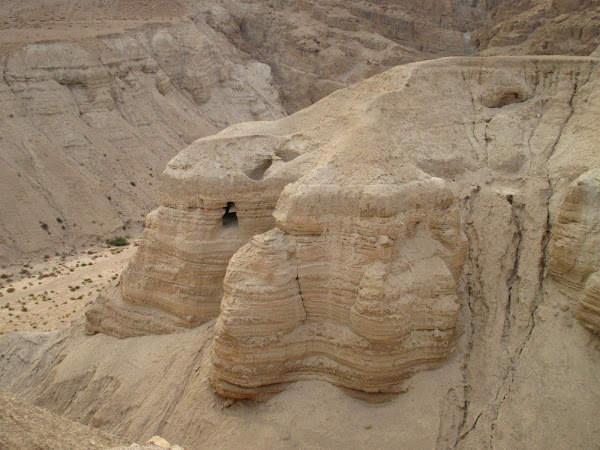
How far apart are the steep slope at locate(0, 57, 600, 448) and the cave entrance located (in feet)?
0.14

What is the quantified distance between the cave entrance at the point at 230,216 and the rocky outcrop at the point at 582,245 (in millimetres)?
6265

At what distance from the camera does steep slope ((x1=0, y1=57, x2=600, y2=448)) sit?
10.4 meters

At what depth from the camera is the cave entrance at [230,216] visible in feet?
42.1

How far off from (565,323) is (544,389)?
48.5 inches

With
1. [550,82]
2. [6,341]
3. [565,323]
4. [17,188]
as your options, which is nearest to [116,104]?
[17,188]

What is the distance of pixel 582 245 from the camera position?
33.9 feet

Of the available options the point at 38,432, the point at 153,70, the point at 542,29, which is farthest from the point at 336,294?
the point at 153,70

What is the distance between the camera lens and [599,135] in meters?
12.1

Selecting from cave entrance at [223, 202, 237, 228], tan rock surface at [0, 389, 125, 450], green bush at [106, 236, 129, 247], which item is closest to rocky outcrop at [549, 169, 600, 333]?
cave entrance at [223, 202, 237, 228]

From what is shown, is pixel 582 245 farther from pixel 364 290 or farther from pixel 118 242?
pixel 118 242

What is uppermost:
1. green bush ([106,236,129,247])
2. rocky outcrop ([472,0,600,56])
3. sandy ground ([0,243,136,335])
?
rocky outcrop ([472,0,600,56])

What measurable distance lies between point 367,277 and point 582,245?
11.9 ft

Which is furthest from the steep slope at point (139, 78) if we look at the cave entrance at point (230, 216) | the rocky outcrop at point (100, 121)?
the cave entrance at point (230, 216)

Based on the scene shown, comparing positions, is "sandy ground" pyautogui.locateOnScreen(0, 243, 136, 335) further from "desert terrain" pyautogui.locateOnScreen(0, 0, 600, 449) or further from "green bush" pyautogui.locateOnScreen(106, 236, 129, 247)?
"desert terrain" pyautogui.locateOnScreen(0, 0, 600, 449)
